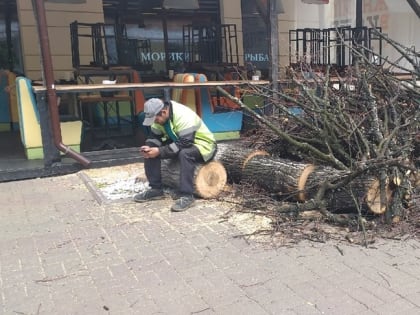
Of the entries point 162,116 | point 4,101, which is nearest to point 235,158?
point 162,116

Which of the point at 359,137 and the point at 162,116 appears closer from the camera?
the point at 359,137

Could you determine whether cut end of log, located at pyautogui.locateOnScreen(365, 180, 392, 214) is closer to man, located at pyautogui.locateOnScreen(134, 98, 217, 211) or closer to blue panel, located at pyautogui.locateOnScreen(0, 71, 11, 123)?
man, located at pyautogui.locateOnScreen(134, 98, 217, 211)

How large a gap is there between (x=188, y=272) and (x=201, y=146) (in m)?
1.88

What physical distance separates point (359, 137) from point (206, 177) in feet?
5.41

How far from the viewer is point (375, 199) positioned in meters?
4.21

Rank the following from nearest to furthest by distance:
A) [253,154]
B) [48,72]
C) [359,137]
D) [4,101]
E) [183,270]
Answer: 1. [183,270]
2. [359,137]
3. [253,154]
4. [48,72]
5. [4,101]

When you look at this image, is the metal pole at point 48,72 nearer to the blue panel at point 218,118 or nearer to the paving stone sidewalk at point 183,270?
the paving stone sidewalk at point 183,270

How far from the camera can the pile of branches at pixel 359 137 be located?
4195 millimetres

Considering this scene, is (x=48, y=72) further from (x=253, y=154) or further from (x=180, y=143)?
(x=253, y=154)

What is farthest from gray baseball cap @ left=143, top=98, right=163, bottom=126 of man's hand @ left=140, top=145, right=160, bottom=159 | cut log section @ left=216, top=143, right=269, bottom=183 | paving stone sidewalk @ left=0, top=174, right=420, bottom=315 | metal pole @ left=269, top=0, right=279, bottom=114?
metal pole @ left=269, top=0, right=279, bottom=114

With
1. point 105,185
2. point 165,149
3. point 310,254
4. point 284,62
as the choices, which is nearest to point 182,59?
point 284,62

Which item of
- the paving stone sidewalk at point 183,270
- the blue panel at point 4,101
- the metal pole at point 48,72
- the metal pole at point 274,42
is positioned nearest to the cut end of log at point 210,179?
the paving stone sidewalk at point 183,270

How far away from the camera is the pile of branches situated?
420 cm

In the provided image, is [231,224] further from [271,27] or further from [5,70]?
[5,70]
